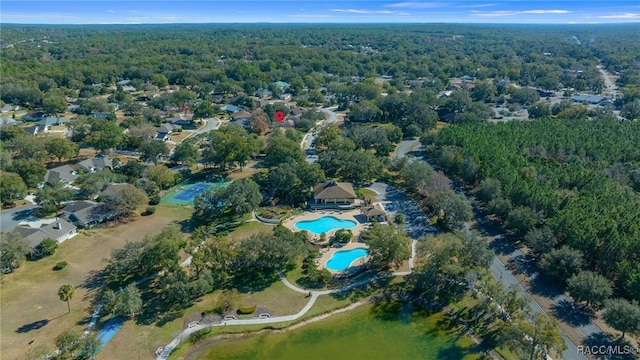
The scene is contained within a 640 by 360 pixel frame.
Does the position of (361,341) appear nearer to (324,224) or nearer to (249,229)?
(324,224)

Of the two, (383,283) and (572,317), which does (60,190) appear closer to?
(383,283)

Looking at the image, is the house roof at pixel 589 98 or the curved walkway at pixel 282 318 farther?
the house roof at pixel 589 98

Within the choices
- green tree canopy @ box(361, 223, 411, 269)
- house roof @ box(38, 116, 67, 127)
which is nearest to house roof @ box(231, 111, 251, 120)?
house roof @ box(38, 116, 67, 127)

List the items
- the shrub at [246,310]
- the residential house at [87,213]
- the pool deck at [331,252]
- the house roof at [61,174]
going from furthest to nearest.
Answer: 1. the house roof at [61,174]
2. the residential house at [87,213]
3. the pool deck at [331,252]
4. the shrub at [246,310]

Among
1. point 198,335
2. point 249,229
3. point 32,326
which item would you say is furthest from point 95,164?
point 198,335

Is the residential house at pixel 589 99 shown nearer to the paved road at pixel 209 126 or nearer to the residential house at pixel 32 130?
the paved road at pixel 209 126

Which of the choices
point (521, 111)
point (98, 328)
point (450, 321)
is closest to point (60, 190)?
point (98, 328)

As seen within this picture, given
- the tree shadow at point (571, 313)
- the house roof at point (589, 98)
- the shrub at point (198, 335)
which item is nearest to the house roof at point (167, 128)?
the shrub at point (198, 335)

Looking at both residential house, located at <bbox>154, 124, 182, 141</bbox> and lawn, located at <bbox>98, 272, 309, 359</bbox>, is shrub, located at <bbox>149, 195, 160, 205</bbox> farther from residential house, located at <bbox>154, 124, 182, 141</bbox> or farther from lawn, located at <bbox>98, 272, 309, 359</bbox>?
residential house, located at <bbox>154, 124, 182, 141</bbox>
